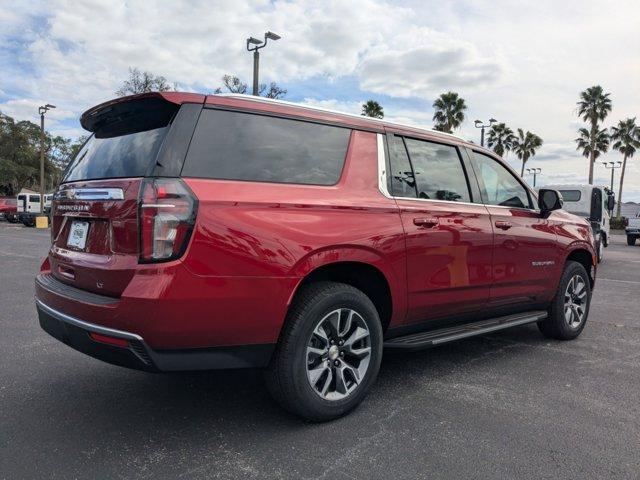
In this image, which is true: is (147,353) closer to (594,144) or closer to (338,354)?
(338,354)

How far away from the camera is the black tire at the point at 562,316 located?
5.08 meters

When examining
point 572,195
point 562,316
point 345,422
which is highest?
point 572,195

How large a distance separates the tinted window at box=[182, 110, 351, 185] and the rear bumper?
0.90m

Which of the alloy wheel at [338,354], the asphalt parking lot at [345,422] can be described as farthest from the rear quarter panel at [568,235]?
the alloy wheel at [338,354]

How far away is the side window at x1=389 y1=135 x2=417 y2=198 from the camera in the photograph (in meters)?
3.63

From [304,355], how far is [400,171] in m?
1.51

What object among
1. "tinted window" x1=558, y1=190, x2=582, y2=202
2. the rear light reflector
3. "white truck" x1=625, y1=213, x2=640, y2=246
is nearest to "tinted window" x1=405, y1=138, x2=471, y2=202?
the rear light reflector

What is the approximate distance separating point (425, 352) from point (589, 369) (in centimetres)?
134

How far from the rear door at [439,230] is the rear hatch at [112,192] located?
1606 mm

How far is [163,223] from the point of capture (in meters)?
2.60

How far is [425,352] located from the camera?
4.76 metres

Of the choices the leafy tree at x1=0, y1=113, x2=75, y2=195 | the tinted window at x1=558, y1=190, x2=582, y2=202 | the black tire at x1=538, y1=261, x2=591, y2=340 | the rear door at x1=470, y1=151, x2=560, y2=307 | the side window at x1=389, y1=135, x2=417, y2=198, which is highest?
the leafy tree at x1=0, y1=113, x2=75, y2=195

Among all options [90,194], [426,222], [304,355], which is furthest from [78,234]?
[426,222]

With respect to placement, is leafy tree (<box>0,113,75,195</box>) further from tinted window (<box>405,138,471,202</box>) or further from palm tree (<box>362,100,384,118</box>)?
tinted window (<box>405,138,471,202</box>)
